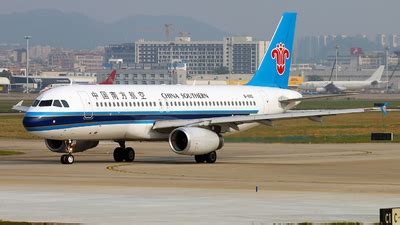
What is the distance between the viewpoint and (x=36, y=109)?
53625 mm

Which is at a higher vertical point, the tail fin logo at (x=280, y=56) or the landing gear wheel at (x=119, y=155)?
the tail fin logo at (x=280, y=56)

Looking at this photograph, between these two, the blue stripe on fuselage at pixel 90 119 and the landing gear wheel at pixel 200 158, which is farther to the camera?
the landing gear wheel at pixel 200 158

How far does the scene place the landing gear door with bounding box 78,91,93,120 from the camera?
2144 inches

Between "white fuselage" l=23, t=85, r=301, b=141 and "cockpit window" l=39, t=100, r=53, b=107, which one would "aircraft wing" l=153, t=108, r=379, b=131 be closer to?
"white fuselage" l=23, t=85, r=301, b=141

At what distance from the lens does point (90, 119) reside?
5456 centimetres

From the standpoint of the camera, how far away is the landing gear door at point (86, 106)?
54.5 metres

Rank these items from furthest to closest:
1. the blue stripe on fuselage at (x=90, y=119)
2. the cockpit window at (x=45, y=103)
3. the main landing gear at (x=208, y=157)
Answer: the main landing gear at (x=208, y=157), the cockpit window at (x=45, y=103), the blue stripe on fuselage at (x=90, y=119)

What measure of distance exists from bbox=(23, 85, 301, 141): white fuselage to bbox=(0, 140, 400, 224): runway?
1.58 metres

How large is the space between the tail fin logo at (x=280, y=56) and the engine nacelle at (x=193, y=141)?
32.7 ft

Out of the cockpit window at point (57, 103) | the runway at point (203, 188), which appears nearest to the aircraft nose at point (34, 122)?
the cockpit window at point (57, 103)

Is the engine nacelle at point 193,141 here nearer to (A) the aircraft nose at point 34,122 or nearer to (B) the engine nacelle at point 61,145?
(B) the engine nacelle at point 61,145

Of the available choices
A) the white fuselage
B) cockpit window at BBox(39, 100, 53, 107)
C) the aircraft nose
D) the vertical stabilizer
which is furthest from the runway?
the vertical stabilizer

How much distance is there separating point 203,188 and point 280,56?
84.9 ft

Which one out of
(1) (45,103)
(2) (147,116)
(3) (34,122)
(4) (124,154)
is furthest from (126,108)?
(3) (34,122)
